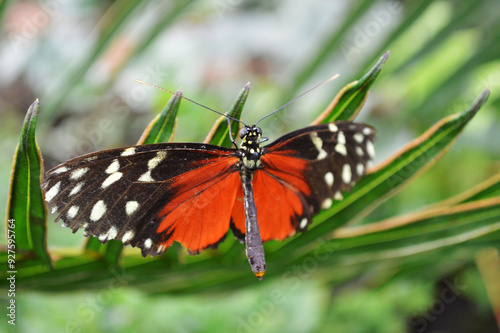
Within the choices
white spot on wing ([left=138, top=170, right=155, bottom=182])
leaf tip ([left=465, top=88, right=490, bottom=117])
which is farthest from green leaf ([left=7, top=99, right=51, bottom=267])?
leaf tip ([left=465, top=88, right=490, bottom=117])

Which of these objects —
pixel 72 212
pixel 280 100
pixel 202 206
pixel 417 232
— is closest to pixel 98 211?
pixel 72 212

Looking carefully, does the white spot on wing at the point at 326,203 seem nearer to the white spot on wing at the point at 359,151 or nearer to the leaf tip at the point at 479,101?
the white spot on wing at the point at 359,151

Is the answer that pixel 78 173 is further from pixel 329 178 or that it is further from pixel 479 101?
pixel 479 101

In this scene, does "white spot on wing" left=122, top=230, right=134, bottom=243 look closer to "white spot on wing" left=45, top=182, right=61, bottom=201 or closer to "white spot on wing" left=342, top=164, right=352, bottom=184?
"white spot on wing" left=45, top=182, right=61, bottom=201

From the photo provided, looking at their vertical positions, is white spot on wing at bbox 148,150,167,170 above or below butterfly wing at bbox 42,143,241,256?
above

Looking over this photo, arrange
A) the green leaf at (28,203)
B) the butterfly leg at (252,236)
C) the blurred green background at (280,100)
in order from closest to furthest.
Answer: the green leaf at (28,203)
the butterfly leg at (252,236)
the blurred green background at (280,100)

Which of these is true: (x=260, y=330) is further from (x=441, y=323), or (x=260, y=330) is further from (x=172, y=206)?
(x=441, y=323)

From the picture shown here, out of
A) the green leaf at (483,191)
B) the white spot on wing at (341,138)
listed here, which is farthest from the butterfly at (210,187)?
the green leaf at (483,191)
